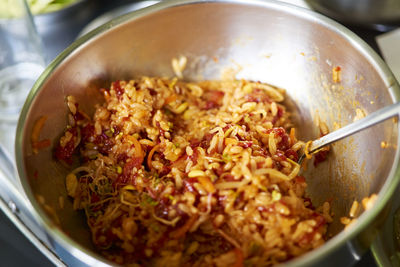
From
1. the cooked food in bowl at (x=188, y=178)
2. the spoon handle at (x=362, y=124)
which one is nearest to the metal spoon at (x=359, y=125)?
the spoon handle at (x=362, y=124)

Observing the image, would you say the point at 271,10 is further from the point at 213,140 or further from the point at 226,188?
the point at 226,188

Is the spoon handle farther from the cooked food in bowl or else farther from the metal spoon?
the cooked food in bowl

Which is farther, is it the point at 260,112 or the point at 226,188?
the point at 260,112

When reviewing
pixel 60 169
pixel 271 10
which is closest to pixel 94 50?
pixel 60 169

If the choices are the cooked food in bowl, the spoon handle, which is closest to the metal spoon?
the spoon handle

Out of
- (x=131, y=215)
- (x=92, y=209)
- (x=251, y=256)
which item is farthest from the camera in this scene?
(x=92, y=209)

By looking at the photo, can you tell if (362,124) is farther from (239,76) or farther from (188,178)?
(239,76)

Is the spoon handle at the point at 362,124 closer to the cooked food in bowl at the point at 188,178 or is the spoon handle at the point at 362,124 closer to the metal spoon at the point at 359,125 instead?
the metal spoon at the point at 359,125
